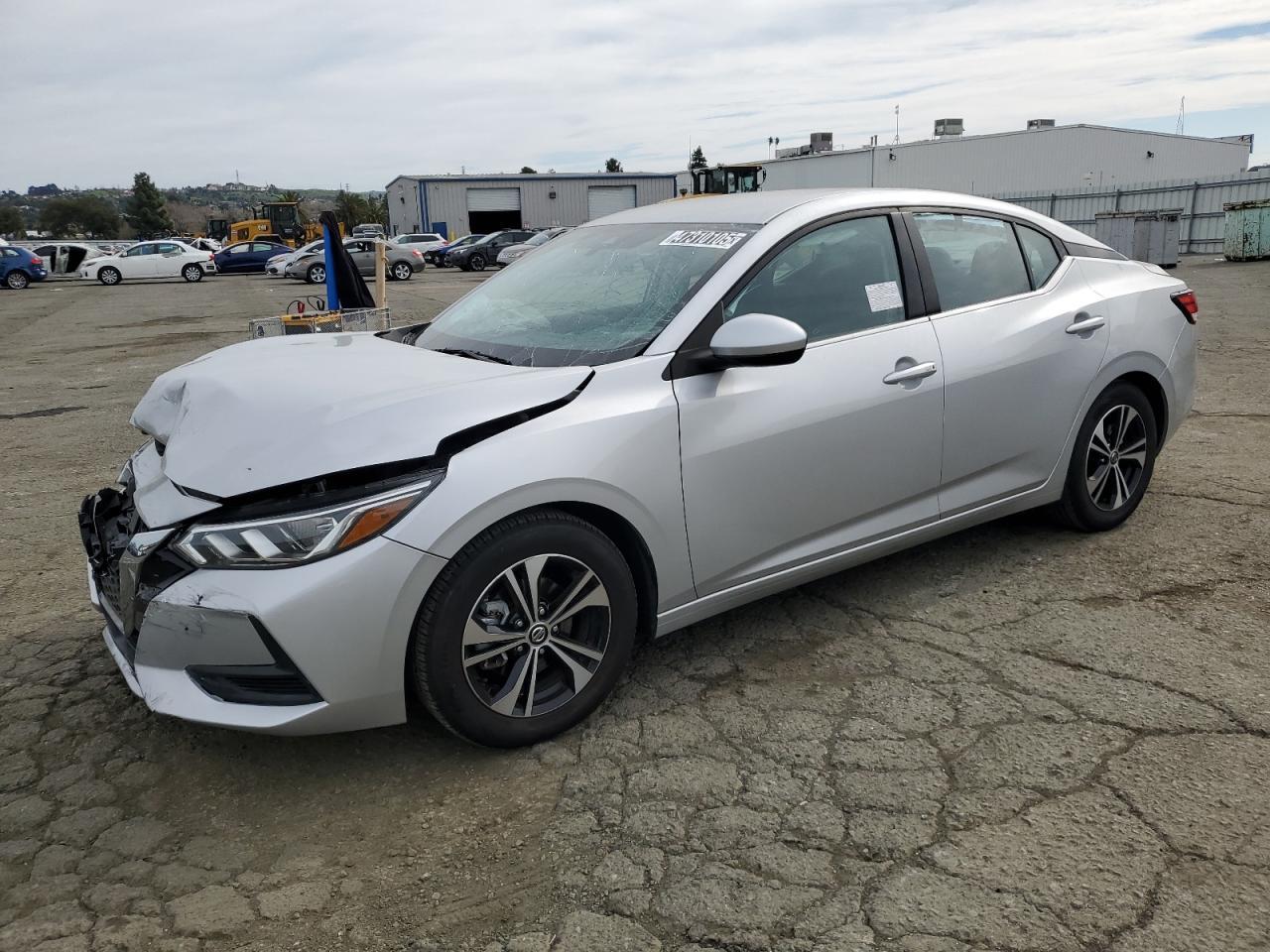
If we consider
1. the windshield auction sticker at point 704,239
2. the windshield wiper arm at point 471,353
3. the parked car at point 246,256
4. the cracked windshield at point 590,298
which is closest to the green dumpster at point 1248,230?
the cracked windshield at point 590,298

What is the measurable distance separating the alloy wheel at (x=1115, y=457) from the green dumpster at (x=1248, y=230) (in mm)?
20796

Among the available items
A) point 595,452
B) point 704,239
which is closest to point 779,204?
point 704,239

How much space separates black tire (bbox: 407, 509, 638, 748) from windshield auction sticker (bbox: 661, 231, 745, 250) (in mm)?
1183

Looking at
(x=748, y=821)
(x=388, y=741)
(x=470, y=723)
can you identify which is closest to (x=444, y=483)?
(x=470, y=723)

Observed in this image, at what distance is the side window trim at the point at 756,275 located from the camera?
3164 mm

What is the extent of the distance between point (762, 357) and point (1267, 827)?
72.3 inches

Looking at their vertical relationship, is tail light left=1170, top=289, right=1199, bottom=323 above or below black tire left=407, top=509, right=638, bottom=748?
above

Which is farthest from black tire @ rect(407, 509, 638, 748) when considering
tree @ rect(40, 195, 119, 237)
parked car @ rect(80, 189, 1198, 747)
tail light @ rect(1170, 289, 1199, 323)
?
tree @ rect(40, 195, 119, 237)

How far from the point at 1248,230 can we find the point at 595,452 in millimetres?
23653

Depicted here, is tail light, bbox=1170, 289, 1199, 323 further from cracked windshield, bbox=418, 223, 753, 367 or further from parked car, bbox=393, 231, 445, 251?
parked car, bbox=393, 231, 445, 251

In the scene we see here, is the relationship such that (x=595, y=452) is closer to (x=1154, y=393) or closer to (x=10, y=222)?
(x=1154, y=393)

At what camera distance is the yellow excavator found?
4866 cm

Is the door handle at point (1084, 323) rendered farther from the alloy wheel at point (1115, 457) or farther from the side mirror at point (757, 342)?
the side mirror at point (757, 342)

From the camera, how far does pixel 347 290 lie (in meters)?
8.44
